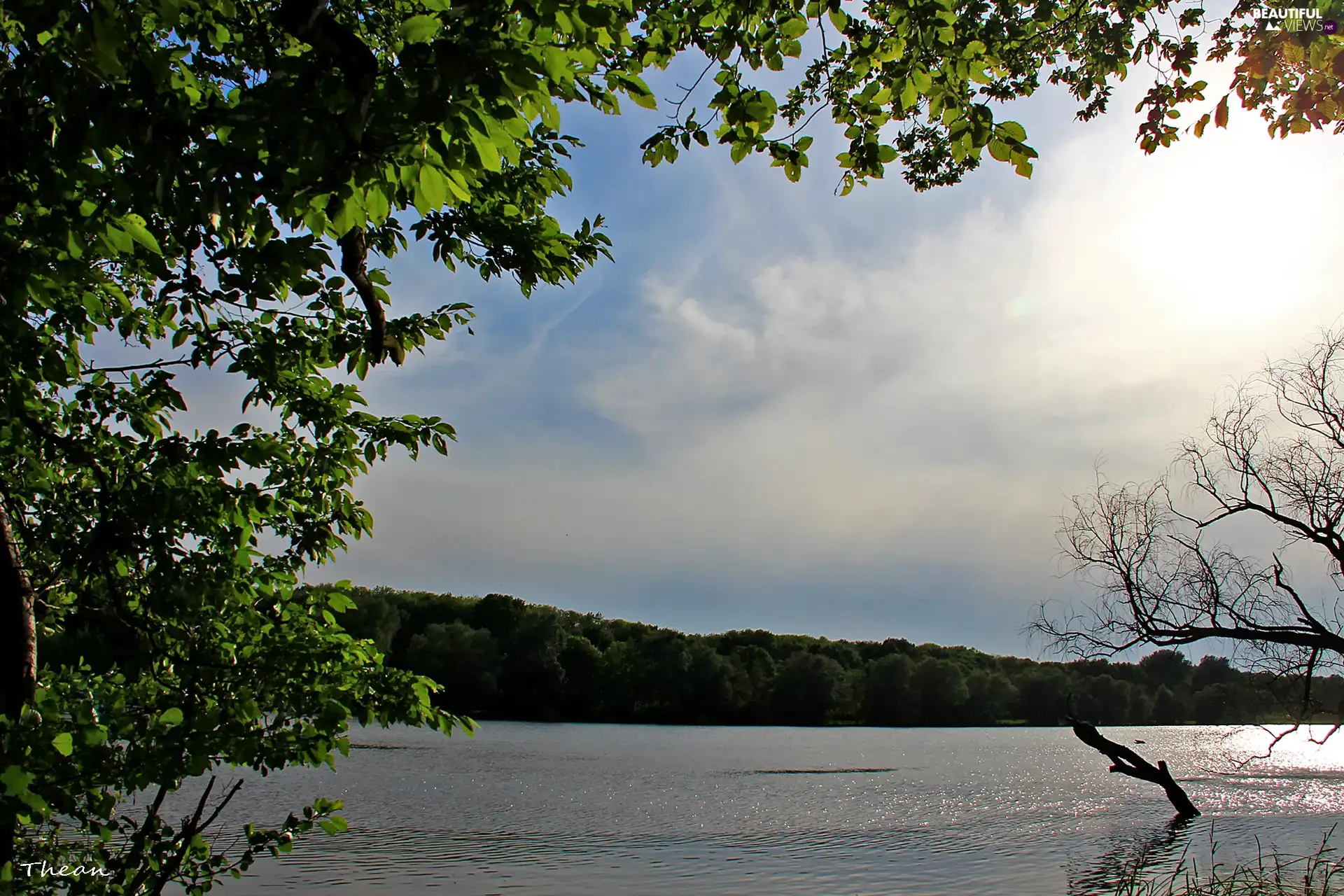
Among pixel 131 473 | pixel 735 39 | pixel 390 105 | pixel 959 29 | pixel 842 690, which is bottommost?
pixel 842 690

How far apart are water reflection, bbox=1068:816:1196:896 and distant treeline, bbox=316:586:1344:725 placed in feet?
232

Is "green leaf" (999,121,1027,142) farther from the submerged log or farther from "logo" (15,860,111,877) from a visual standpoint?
the submerged log

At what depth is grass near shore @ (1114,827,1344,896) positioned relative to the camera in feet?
34.0

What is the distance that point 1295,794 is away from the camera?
119 ft

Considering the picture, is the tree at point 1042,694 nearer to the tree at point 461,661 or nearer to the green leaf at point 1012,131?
the tree at point 461,661

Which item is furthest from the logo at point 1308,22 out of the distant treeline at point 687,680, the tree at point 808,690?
the tree at point 808,690

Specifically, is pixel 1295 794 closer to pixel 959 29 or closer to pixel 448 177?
pixel 959 29

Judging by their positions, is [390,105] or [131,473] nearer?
[390,105]

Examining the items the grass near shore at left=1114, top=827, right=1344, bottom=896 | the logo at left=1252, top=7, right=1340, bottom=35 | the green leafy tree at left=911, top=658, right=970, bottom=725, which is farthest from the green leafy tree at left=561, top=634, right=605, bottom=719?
the logo at left=1252, top=7, right=1340, bottom=35

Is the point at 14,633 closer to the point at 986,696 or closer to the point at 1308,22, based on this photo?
the point at 1308,22

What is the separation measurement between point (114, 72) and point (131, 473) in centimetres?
340

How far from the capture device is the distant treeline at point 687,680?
3723 inches

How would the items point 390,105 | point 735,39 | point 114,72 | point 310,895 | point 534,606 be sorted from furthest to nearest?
point 534,606 → point 310,895 → point 735,39 → point 390,105 → point 114,72

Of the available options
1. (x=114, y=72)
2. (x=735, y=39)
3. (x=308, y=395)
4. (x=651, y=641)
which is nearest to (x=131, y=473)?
(x=308, y=395)
